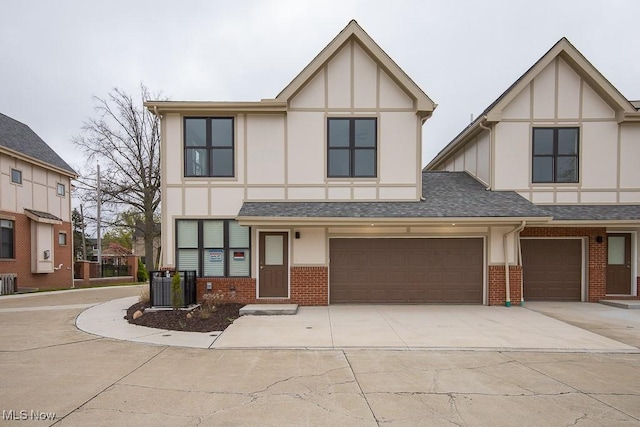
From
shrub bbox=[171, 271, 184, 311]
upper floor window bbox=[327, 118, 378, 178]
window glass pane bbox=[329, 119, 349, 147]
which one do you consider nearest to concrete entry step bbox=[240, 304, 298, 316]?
shrub bbox=[171, 271, 184, 311]

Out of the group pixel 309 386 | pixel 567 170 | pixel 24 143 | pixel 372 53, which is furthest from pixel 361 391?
pixel 24 143

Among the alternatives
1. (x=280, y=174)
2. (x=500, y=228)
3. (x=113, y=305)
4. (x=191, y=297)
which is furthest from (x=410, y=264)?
(x=113, y=305)

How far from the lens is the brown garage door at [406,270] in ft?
37.9

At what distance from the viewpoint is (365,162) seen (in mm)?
11680

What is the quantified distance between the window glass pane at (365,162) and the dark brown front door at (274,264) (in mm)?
3272

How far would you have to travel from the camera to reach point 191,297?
10797 millimetres

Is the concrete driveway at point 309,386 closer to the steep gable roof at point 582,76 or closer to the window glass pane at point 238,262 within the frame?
the window glass pane at point 238,262

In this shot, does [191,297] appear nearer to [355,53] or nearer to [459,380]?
[459,380]

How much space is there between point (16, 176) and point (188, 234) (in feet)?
46.7

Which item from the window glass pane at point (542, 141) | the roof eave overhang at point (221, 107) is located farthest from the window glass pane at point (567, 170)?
the roof eave overhang at point (221, 107)

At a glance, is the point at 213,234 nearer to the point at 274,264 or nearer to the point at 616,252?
the point at 274,264

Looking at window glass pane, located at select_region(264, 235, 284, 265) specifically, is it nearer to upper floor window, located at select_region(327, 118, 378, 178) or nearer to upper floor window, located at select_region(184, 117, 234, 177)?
upper floor window, located at select_region(184, 117, 234, 177)

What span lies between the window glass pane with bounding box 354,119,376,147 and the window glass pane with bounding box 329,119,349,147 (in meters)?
0.34

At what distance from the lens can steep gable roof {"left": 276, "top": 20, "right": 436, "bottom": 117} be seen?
11266 millimetres
